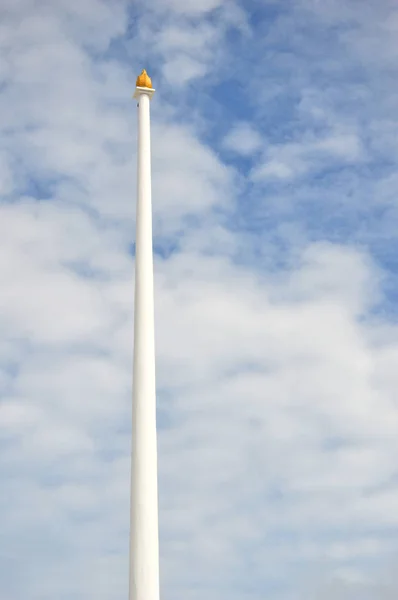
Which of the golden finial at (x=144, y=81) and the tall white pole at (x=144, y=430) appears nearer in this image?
the tall white pole at (x=144, y=430)

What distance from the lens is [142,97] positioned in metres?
72.5

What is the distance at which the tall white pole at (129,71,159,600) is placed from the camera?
56.5 m

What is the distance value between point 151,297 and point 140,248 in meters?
3.90

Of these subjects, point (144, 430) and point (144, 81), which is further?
point (144, 81)

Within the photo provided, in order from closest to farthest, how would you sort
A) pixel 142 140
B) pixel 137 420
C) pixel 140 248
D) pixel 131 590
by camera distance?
pixel 131 590
pixel 137 420
pixel 140 248
pixel 142 140

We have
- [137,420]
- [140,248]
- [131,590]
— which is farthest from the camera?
[140,248]

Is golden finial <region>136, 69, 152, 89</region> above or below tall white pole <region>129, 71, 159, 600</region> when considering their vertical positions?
A: above

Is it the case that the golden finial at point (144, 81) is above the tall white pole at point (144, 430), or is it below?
above

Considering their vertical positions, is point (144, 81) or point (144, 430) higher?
point (144, 81)

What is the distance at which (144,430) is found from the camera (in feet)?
196

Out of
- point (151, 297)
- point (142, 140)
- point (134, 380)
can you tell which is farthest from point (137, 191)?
point (134, 380)

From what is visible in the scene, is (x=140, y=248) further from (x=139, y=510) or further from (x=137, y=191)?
(x=139, y=510)

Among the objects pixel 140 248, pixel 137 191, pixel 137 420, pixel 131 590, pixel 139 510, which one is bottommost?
pixel 131 590

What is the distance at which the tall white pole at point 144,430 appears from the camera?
2226 inches
